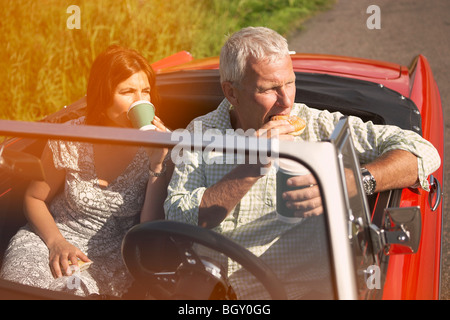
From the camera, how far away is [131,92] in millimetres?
2465

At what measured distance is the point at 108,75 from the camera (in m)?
2.47

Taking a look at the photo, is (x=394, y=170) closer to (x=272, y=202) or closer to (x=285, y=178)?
(x=272, y=202)

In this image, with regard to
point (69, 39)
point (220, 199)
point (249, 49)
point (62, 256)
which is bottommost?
point (62, 256)

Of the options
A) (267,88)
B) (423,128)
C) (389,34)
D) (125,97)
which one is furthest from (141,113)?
(389,34)

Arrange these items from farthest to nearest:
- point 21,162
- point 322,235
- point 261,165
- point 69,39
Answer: point 69,39 < point 21,162 < point 261,165 < point 322,235

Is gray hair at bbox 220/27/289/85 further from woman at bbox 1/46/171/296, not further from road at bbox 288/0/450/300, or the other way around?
road at bbox 288/0/450/300

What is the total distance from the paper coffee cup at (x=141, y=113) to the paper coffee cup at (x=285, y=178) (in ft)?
2.25

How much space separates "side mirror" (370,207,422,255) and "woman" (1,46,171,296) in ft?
2.65

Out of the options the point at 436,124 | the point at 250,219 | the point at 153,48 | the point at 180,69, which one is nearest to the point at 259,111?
the point at 250,219

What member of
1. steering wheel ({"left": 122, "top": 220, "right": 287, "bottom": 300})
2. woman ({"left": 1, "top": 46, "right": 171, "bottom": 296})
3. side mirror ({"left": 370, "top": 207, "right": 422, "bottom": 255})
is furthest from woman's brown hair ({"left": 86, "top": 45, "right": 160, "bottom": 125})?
side mirror ({"left": 370, "top": 207, "right": 422, "bottom": 255})

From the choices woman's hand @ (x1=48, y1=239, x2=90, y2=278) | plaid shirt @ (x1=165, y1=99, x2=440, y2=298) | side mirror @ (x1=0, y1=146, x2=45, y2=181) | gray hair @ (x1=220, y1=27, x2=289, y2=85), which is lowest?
woman's hand @ (x1=48, y1=239, x2=90, y2=278)

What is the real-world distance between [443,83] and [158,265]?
4744 mm

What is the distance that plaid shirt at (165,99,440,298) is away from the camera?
5.23 feet

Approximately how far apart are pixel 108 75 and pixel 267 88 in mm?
663
